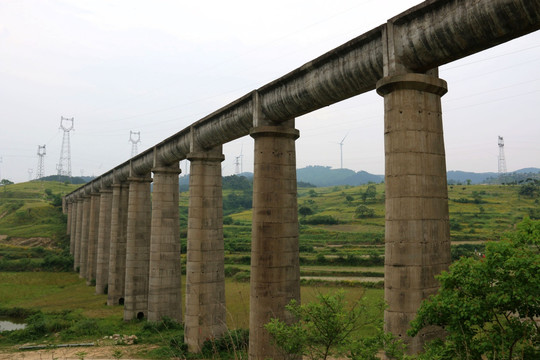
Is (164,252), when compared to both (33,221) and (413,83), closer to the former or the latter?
(413,83)

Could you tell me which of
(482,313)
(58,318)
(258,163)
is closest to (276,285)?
(258,163)

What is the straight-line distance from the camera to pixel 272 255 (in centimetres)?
1823

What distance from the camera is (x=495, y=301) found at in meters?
7.87

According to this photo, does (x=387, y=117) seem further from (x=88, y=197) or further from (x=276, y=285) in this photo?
(x=88, y=197)

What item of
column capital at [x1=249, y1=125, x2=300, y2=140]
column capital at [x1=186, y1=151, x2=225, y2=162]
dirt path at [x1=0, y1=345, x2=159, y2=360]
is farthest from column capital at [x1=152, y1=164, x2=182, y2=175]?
column capital at [x1=249, y1=125, x2=300, y2=140]

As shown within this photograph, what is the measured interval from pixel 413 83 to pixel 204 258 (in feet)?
60.0

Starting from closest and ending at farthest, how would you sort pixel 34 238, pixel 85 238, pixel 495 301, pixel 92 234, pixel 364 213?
pixel 495 301
pixel 92 234
pixel 85 238
pixel 34 238
pixel 364 213

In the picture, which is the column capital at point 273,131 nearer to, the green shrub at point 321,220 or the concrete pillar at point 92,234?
the concrete pillar at point 92,234

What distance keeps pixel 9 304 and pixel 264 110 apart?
43625mm

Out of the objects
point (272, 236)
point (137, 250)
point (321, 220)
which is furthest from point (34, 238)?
point (272, 236)

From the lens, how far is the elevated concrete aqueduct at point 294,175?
1105cm

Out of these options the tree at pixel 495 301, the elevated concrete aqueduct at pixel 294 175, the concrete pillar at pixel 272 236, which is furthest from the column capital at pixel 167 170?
the tree at pixel 495 301

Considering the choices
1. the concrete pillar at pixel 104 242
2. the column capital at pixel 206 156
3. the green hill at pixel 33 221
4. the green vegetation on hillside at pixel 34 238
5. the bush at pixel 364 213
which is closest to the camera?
the column capital at pixel 206 156

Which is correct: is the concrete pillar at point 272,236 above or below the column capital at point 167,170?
below
